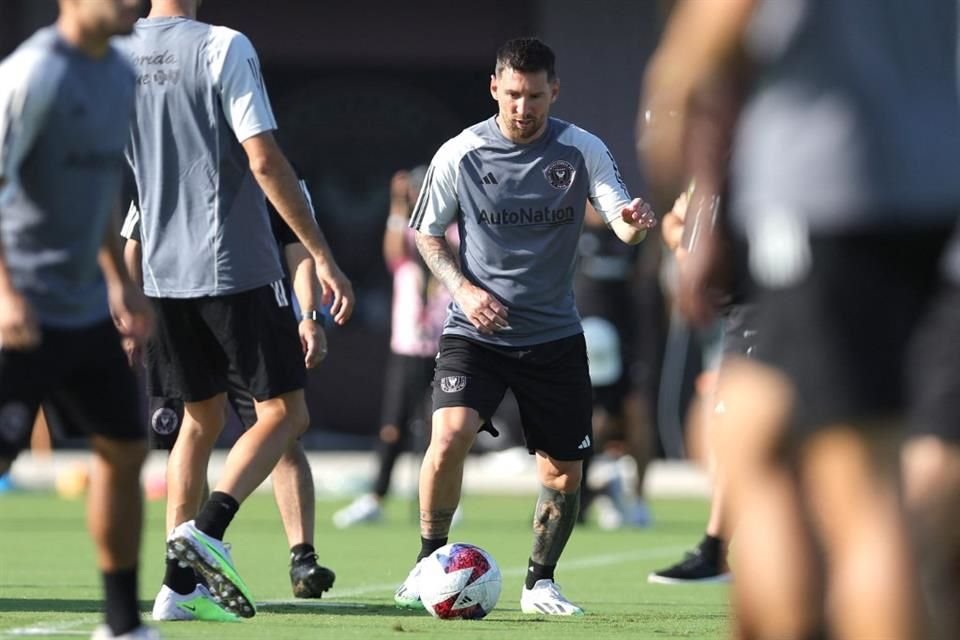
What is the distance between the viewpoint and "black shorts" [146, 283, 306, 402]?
7.76 meters

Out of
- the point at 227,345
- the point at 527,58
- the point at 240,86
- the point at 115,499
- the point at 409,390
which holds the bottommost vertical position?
the point at 409,390

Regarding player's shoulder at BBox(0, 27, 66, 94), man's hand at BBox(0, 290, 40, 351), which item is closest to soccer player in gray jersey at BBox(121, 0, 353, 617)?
player's shoulder at BBox(0, 27, 66, 94)

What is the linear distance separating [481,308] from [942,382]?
12.6 feet

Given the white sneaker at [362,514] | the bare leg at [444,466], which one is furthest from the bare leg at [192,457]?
the white sneaker at [362,514]

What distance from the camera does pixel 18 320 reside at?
567cm

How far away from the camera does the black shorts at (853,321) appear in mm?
3623

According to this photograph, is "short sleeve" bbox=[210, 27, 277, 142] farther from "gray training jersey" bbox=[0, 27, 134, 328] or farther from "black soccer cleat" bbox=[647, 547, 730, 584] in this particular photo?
"black soccer cleat" bbox=[647, 547, 730, 584]

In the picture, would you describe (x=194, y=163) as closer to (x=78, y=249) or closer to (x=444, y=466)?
(x=444, y=466)

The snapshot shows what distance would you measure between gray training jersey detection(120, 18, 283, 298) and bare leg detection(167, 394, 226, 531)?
48 cm

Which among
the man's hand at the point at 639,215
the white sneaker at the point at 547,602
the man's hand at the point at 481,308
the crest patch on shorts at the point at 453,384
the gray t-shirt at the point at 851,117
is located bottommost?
the white sneaker at the point at 547,602

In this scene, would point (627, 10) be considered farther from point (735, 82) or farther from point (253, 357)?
point (735, 82)

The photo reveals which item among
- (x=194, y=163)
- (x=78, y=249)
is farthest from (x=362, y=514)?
(x=78, y=249)

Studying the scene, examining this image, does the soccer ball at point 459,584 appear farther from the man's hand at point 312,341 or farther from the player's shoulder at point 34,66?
the player's shoulder at point 34,66

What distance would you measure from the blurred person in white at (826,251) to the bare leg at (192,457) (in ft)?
14.2
